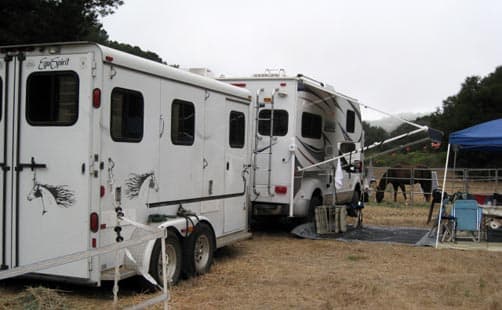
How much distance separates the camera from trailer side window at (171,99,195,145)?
22.9ft

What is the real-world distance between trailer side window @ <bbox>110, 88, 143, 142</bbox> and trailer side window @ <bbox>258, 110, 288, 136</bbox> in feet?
15.9

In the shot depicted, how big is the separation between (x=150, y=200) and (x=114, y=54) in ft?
5.53

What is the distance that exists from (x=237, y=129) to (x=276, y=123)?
233cm

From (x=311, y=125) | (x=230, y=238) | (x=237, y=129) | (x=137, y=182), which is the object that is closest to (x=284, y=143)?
(x=311, y=125)

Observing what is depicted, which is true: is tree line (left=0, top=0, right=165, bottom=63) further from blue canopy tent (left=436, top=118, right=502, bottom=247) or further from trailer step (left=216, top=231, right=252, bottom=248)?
blue canopy tent (left=436, top=118, right=502, bottom=247)

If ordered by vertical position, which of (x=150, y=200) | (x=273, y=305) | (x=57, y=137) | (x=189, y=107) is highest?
(x=189, y=107)

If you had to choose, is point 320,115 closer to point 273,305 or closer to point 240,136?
point 240,136

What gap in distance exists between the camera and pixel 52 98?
5.83 m

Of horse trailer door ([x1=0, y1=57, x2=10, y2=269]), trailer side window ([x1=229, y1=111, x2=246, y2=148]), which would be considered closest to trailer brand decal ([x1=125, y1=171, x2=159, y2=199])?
horse trailer door ([x1=0, y1=57, x2=10, y2=269])

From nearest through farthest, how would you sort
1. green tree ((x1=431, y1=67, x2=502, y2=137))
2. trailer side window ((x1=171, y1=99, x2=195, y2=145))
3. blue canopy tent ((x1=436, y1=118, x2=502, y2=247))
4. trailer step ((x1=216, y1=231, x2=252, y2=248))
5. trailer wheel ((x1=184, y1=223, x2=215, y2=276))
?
trailer side window ((x1=171, y1=99, x2=195, y2=145)) < trailer wheel ((x1=184, y1=223, x2=215, y2=276)) < trailer step ((x1=216, y1=231, x2=252, y2=248)) < blue canopy tent ((x1=436, y1=118, x2=502, y2=247)) < green tree ((x1=431, y1=67, x2=502, y2=137))

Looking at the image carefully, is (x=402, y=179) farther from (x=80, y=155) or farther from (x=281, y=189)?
(x=80, y=155)

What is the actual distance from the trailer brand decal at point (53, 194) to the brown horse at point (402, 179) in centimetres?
1437

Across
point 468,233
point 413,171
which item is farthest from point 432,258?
point 413,171

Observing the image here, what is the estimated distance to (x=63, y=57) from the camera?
19.0ft
